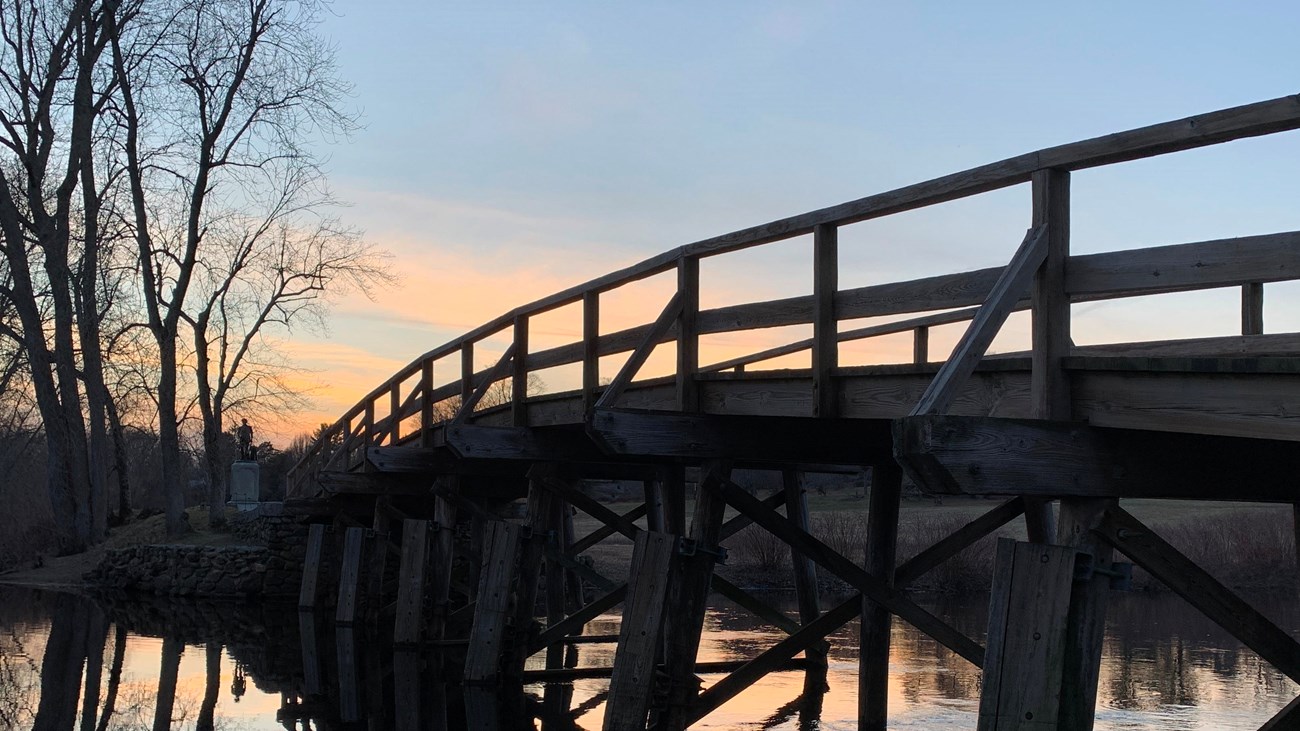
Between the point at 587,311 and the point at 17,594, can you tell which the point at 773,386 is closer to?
the point at 587,311

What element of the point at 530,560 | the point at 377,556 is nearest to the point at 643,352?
the point at 530,560

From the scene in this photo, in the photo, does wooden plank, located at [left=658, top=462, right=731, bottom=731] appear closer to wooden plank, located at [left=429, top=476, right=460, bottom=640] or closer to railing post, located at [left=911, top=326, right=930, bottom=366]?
railing post, located at [left=911, top=326, right=930, bottom=366]

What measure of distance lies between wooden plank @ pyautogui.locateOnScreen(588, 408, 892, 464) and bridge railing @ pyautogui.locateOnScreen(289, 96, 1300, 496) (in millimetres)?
249

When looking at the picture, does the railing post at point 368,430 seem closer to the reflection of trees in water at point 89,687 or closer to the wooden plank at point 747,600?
the reflection of trees in water at point 89,687

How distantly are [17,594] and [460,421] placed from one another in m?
15.1

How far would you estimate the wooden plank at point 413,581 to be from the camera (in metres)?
14.9

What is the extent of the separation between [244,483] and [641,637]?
21829 mm

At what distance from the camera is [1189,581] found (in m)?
5.43

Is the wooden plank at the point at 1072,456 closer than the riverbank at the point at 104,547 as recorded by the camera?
Yes

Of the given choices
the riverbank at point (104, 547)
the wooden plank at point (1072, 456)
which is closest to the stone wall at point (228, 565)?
the riverbank at point (104, 547)

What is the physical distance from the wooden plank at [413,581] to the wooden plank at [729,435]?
6130 mm

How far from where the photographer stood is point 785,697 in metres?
12.8

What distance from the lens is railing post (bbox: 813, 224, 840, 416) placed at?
7.91 m

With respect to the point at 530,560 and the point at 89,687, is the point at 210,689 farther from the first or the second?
the point at 530,560
